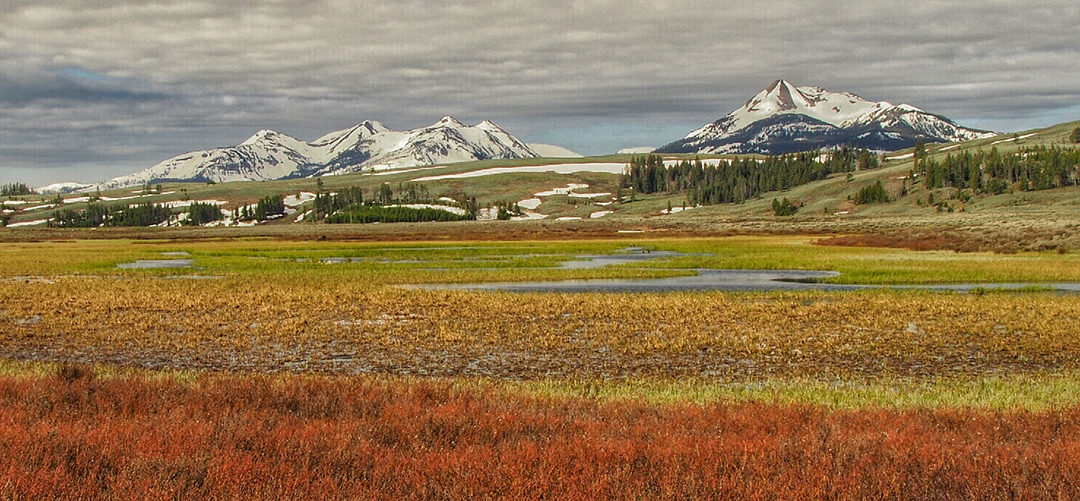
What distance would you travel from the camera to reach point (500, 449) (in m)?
9.48

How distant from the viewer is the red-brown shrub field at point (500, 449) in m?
7.79

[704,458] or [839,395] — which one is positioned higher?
[704,458]

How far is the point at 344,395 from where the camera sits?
13.0 meters

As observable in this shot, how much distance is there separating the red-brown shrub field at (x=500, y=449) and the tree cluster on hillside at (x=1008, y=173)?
18111 centimetres

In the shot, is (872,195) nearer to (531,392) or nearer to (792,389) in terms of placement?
(792,389)

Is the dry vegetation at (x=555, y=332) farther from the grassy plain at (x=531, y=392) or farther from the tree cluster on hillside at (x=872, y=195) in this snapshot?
the tree cluster on hillside at (x=872, y=195)

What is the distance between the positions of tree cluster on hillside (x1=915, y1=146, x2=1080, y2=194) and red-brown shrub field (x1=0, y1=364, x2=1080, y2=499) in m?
181

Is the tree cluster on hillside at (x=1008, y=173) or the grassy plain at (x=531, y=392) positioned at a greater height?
the tree cluster on hillside at (x=1008, y=173)

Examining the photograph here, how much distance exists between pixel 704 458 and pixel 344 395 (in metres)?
6.65

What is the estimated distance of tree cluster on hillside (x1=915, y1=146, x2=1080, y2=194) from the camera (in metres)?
168

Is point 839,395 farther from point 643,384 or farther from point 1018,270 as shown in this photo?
point 1018,270

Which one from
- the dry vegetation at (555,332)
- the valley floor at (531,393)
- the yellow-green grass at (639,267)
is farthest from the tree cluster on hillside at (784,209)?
the dry vegetation at (555,332)

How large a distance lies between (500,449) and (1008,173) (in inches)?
7825

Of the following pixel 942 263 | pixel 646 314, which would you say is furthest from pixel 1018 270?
pixel 646 314
